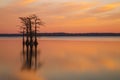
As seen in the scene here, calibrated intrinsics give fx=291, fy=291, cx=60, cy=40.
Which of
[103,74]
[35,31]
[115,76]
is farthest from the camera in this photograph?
[35,31]

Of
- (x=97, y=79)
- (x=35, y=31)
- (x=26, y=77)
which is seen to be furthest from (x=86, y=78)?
(x=35, y=31)

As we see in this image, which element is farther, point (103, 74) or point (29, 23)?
point (29, 23)

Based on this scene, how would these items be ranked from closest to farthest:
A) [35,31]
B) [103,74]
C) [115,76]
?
[115,76]
[103,74]
[35,31]

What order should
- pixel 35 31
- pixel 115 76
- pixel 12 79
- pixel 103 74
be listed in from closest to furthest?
pixel 12 79
pixel 115 76
pixel 103 74
pixel 35 31

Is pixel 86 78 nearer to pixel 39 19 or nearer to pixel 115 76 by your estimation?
pixel 115 76

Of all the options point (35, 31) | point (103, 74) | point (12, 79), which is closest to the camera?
point (12, 79)

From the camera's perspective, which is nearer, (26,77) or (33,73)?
(26,77)

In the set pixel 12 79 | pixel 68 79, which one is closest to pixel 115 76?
pixel 68 79

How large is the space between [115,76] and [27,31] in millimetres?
21311

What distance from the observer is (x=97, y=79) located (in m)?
14.5

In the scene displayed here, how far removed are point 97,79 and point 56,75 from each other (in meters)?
2.34

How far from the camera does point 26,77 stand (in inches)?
583

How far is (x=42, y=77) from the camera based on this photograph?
15023 millimetres

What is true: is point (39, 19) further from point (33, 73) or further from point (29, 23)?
point (33, 73)
